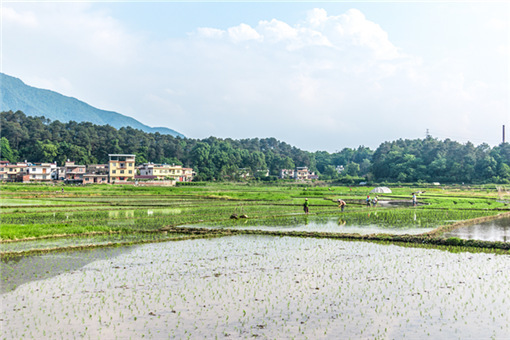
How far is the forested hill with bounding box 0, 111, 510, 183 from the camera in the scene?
88131mm

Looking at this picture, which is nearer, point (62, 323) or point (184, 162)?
point (62, 323)

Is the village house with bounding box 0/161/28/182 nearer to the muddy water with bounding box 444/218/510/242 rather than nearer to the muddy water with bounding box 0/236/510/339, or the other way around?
the muddy water with bounding box 0/236/510/339

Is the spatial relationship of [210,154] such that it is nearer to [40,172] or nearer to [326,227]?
[40,172]

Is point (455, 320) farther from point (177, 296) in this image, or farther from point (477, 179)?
point (477, 179)

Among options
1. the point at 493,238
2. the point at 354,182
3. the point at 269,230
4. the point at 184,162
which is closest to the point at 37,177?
the point at 184,162

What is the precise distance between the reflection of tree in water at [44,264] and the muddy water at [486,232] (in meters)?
14.3

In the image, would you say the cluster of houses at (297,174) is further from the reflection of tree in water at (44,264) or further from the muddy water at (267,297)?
the reflection of tree in water at (44,264)

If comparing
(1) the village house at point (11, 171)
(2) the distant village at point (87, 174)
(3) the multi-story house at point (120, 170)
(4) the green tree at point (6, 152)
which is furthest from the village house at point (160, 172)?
(4) the green tree at point (6, 152)

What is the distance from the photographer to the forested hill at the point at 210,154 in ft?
289

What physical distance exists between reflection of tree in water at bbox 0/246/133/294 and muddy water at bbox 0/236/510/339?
0.67ft

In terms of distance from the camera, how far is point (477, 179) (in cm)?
8369

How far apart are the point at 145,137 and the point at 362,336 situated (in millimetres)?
123750

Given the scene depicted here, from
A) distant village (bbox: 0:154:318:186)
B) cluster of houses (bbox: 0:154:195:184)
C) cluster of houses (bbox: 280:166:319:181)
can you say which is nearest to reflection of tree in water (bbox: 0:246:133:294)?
distant village (bbox: 0:154:318:186)

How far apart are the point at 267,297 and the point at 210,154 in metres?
109
